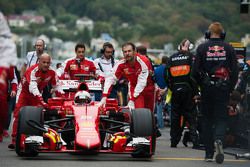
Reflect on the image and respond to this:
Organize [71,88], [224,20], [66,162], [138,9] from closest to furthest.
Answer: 1. [66,162]
2. [71,88]
3. [224,20]
4. [138,9]

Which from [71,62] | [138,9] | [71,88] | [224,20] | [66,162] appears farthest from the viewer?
[138,9]

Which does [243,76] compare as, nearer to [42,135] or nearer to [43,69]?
[43,69]

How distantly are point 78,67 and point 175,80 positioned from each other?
1.66 metres

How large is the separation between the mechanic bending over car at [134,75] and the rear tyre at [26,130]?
1.85 m

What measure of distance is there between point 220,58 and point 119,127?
6.14ft

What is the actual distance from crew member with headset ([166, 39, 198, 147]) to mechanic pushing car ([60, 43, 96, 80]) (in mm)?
1342

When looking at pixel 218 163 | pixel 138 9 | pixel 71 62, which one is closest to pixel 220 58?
pixel 218 163

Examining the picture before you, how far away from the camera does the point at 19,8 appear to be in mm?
192000

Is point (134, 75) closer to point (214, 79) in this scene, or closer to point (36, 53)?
point (214, 79)

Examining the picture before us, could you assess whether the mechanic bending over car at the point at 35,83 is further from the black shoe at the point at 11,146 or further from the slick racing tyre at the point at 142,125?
the slick racing tyre at the point at 142,125

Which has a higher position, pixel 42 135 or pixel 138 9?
pixel 138 9

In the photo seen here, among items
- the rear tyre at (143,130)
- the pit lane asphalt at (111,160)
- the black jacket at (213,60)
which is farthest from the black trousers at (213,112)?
the rear tyre at (143,130)

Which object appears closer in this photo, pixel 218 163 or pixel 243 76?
pixel 218 163

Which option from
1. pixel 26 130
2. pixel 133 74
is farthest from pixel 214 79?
pixel 133 74
